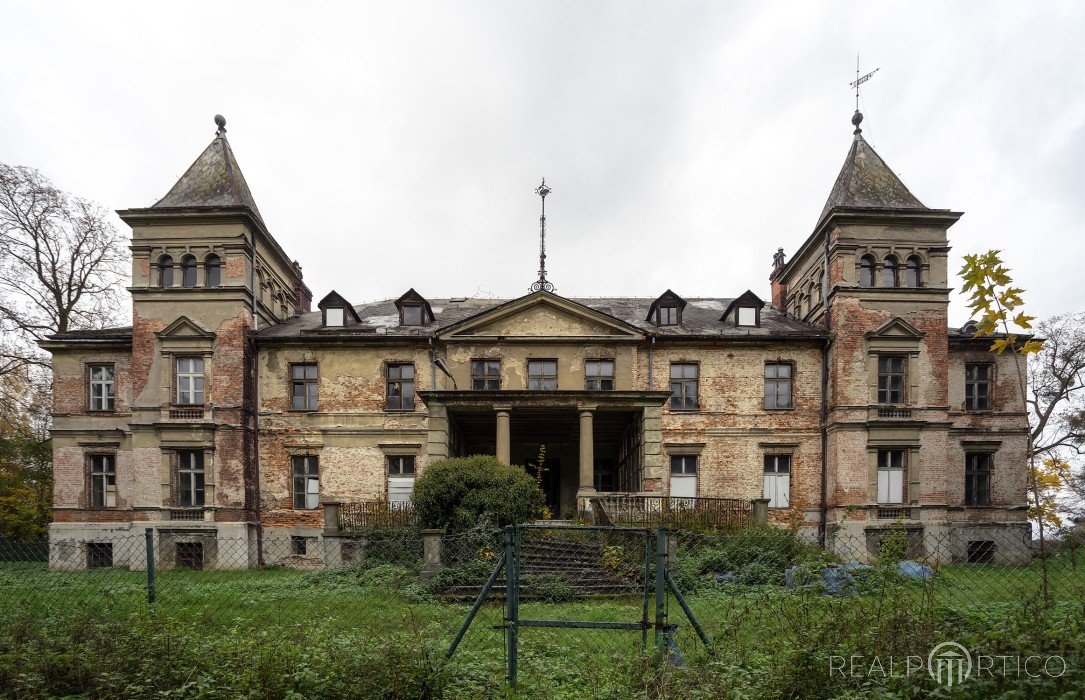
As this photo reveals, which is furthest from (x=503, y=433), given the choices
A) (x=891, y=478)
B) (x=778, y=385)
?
(x=891, y=478)

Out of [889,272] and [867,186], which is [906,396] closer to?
[889,272]

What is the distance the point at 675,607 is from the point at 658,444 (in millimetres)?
8868

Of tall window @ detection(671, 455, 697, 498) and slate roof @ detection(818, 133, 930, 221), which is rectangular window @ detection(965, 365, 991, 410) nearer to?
slate roof @ detection(818, 133, 930, 221)

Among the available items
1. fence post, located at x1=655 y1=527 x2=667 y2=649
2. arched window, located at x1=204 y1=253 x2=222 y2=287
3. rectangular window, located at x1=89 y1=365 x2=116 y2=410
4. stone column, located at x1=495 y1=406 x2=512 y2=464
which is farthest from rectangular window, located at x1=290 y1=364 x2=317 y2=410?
fence post, located at x1=655 y1=527 x2=667 y2=649

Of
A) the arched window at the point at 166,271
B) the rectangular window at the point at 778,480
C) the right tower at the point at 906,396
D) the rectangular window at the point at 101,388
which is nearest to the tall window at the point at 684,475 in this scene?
the rectangular window at the point at 778,480

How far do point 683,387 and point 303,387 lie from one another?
13.8 metres

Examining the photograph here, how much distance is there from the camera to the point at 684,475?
22.1 m

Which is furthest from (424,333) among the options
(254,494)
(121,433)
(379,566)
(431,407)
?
(121,433)

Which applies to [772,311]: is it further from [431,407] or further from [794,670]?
[794,670]

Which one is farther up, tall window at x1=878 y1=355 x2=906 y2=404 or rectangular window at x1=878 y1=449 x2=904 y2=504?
tall window at x1=878 y1=355 x2=906 y2=404

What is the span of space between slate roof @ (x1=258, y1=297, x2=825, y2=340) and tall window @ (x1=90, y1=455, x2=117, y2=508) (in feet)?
23.3

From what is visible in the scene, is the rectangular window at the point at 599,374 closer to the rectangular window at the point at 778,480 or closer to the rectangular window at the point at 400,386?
the rectangular window at the point at 778,480

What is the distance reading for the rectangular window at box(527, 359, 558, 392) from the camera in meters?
22.4

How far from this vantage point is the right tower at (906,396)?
20.8m
